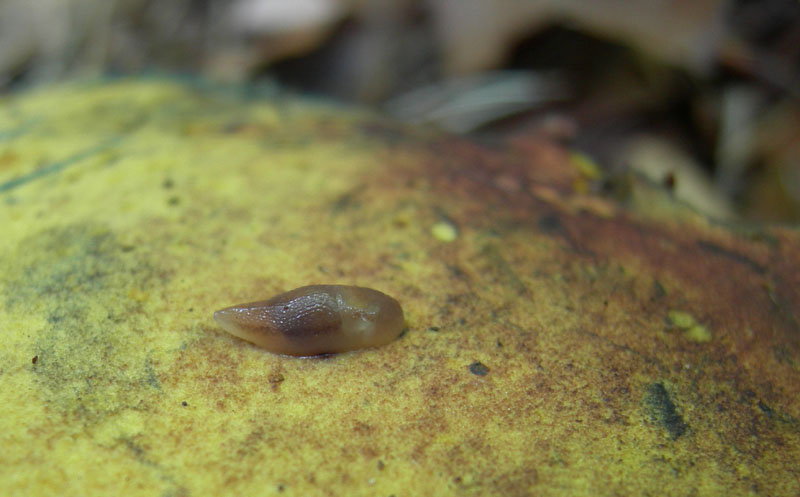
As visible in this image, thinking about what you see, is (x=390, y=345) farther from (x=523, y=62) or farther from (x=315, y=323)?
(x=523, y=62)

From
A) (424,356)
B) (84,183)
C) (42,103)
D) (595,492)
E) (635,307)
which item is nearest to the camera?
(595,492)

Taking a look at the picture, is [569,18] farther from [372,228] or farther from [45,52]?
[45,52]

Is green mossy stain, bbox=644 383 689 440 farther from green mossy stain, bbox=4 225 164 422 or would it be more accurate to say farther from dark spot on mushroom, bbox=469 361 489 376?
green mossy stain, bbox=4 225 164 422

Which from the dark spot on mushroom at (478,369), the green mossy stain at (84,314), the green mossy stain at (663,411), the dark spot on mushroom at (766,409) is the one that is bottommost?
the dark spot on mushroom at (766,409)

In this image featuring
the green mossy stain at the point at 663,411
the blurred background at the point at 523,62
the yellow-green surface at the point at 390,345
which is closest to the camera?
the yellow-green surface at the point at 390,345

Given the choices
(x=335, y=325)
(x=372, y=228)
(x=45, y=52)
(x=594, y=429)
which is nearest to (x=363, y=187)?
(x=372, y=228)

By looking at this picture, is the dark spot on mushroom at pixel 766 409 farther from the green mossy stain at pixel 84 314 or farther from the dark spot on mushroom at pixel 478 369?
the green mossy stain at pixel 84 314

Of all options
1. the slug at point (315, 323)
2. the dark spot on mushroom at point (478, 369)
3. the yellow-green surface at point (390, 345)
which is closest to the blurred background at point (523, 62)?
the yellow-green surface at point (390, 345)

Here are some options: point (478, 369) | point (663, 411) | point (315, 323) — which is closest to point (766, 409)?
point (663, 411)
